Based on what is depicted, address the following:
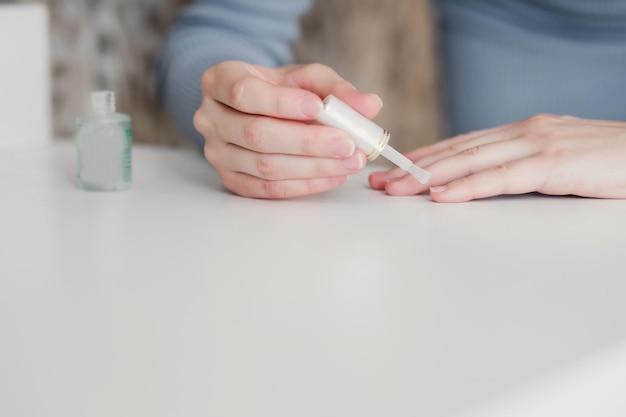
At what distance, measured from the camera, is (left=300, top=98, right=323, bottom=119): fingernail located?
0.74 m

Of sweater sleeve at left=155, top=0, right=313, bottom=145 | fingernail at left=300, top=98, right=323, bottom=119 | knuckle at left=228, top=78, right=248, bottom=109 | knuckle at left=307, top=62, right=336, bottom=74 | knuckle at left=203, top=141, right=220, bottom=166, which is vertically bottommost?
A: knuckle at left=203, top=141, right=220, bottom=166

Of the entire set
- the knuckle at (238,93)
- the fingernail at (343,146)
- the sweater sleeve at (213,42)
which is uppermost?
the sweater sleeve at (213,42)

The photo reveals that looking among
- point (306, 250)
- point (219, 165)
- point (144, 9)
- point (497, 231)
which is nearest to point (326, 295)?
point (306, 250)

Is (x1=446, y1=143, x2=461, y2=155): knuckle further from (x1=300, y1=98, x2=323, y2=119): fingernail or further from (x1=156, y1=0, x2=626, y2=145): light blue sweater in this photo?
(x1=156, y1=0, x2=626, y2=145): light blue sweater

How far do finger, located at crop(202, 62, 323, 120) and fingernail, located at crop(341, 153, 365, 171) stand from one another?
5cm

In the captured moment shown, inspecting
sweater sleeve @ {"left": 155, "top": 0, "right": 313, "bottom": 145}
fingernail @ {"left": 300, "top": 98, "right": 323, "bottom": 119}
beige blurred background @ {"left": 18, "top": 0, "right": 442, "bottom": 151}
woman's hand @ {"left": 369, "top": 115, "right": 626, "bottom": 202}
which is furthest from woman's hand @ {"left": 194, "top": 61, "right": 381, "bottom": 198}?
beige blurred background @ {"left": 18, "top": 0, "right": 442, "bottom": 151}

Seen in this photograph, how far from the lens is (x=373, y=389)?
0.42m

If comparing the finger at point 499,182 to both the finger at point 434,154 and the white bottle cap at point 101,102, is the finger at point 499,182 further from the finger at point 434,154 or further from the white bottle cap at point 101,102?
the white bottle cap at point 101,102

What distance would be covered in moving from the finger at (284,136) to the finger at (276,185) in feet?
0.10

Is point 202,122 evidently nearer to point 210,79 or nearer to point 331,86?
point 210,79

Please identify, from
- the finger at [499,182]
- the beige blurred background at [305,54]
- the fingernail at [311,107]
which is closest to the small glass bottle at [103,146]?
the fingernail at [311,107]

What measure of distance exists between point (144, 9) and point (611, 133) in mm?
784

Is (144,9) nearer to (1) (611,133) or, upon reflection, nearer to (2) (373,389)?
(1) (611,133)

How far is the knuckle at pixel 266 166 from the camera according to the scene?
0.80 meters
